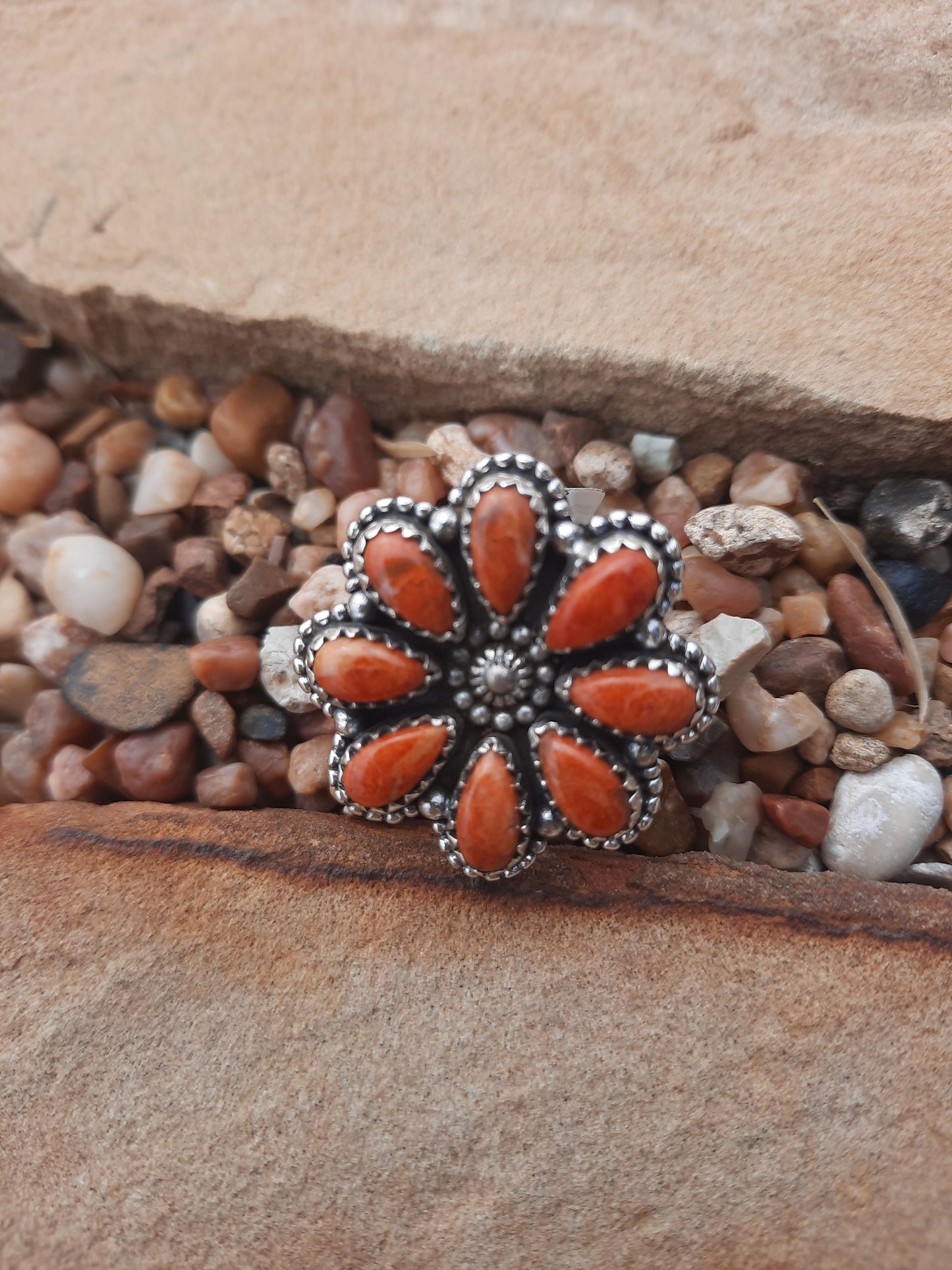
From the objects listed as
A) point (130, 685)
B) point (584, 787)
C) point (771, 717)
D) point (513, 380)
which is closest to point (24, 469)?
point (130, 685)

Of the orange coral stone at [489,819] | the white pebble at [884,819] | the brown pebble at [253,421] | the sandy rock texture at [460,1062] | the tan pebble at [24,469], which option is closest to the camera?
the sandy rock texture at [460,1062]

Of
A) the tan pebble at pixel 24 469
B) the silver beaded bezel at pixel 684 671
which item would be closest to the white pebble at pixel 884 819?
the silver beaded bezel at pixel 684 671

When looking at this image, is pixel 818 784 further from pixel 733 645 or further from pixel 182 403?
pixel 182 403

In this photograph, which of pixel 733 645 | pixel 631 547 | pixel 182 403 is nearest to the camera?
pixel 631 547

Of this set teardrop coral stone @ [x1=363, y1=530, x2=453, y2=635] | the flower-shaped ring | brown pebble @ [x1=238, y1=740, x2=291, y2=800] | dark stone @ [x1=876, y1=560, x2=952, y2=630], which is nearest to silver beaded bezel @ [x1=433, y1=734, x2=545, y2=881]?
the flower-shaped ring

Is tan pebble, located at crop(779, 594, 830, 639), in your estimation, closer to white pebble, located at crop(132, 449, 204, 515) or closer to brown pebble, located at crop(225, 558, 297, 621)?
brown pebble, located at crop(225, 558, 297, 621)

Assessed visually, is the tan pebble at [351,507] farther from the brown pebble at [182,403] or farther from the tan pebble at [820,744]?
the tan pebble at [820,744]

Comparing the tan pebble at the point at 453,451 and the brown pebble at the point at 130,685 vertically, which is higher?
the tan pebble at the point at 453,451
